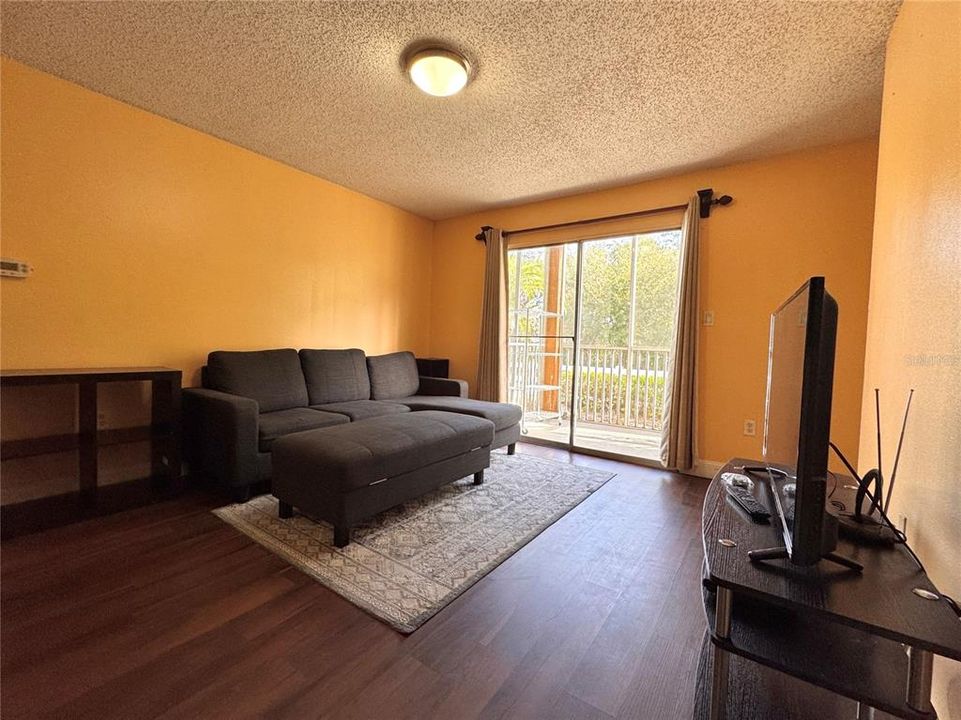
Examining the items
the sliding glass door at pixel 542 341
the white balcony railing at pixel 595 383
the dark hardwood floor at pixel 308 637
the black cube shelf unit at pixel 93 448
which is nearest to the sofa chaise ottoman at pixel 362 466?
the dark hardwood floor at pixel 308 637

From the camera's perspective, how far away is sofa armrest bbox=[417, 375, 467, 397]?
3.96m

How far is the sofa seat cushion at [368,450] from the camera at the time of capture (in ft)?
6.10

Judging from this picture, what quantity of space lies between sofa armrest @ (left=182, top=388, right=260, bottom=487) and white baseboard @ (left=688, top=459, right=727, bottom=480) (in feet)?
10.3

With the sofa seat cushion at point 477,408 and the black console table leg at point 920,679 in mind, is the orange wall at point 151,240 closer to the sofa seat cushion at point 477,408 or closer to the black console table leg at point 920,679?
the sofa seat cushion at point 477,408

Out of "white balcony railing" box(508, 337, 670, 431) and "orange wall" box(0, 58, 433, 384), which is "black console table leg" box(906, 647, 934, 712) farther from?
"white balcony railing" box(508, 337, 670, 431)

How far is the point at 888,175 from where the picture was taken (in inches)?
66.7

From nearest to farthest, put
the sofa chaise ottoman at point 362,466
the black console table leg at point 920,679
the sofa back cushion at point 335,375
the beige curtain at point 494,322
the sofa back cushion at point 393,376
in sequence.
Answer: the black console table leg at point 920,679 < the sofa chaise ottoman at point 362,466 < the sofa back cushion at point 335,375 < the sofa back cushion at point 393,376 < the beige curtain at point 494,322

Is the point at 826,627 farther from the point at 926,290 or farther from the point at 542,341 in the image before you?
the point at 542,341

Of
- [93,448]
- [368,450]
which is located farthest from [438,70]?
[93,448]

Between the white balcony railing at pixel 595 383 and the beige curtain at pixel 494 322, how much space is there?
54 centimetres

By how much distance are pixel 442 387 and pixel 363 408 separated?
1025mm

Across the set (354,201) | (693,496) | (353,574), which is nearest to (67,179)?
(354,201)

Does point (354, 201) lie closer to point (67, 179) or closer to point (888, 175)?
point (67, 179)

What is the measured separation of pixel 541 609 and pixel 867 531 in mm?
1041
